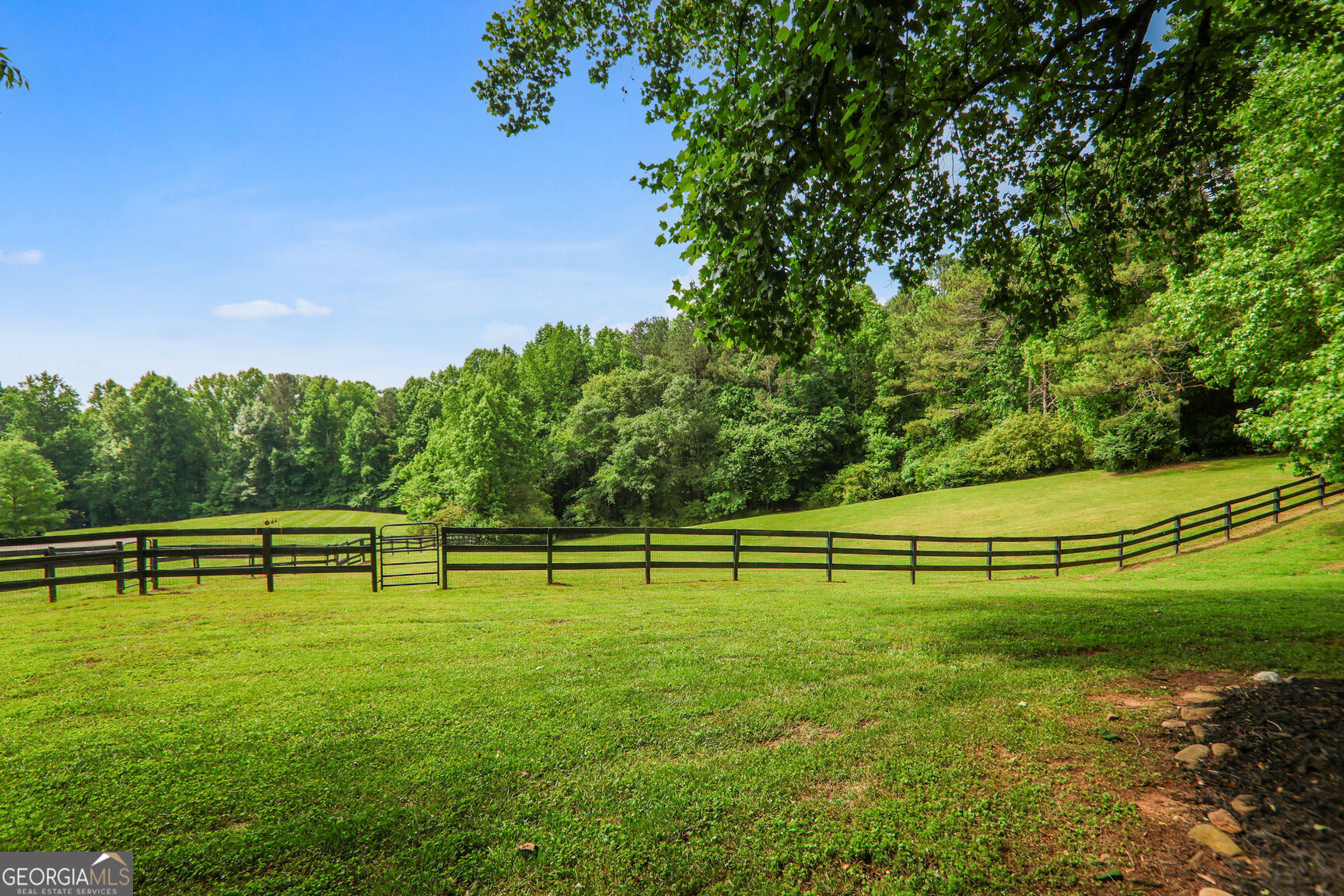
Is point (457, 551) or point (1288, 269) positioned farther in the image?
point (457, 551)

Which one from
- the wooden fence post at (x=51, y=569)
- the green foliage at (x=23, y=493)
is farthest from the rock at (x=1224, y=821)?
the green foliage at (x=23, y=493)

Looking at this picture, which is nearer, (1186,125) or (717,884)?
(717,884)

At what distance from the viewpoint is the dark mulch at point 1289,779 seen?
8.46ft

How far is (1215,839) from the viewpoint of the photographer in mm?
2852

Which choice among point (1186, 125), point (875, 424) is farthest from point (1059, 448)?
point (1186, 125)

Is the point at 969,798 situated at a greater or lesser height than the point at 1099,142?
lesser

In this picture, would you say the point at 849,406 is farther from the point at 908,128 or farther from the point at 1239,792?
the point at 1239,792

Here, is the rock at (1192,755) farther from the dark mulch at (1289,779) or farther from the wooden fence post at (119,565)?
the wooden fence post at (119,565)

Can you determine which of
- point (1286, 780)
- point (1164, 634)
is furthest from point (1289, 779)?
point (1164, 634)

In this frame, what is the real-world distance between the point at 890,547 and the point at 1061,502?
8571mm

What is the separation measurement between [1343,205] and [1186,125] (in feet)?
22.8

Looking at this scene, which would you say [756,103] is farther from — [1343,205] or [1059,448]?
[1059,448]

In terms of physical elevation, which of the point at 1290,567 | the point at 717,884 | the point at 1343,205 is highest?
the point at 1343,205

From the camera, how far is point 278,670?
17.6ft
